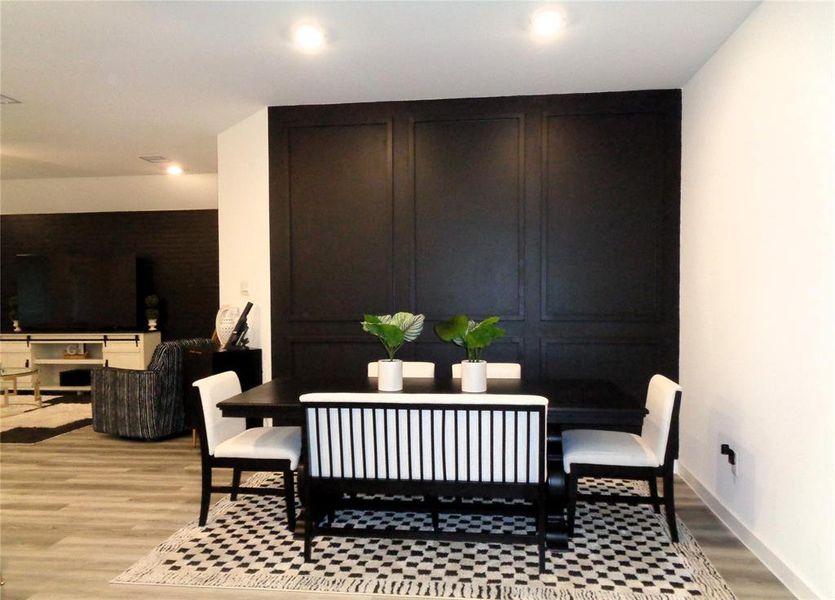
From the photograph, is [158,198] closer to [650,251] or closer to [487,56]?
[487,56]

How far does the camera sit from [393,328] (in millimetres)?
2902

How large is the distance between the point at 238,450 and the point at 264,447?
140 millimetres

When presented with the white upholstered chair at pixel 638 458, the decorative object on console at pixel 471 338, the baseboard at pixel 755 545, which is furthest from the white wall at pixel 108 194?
the baseboard at pixel 755 545

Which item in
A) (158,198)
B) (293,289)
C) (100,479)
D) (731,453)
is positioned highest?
(158,198)

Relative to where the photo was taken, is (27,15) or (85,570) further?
(27,15)

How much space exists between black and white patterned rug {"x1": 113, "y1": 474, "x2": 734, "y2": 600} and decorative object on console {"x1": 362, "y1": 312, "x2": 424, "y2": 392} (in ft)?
2.67

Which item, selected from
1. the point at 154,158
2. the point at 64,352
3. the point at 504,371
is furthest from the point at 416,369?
the point at 64,352

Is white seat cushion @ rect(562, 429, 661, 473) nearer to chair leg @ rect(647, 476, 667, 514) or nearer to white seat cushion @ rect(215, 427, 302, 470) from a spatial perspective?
chair leg @ rect(647, 476, 667, 514)

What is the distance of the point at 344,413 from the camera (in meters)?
2.53

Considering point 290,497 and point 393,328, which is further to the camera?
point 290,497

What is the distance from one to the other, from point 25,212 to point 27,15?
19.2ft

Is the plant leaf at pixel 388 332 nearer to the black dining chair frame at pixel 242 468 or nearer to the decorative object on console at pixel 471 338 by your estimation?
the decorative object on console at pixel 471 338

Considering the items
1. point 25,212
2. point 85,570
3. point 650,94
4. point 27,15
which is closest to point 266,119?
point 27,15

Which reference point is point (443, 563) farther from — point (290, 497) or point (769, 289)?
point (769, 289)
